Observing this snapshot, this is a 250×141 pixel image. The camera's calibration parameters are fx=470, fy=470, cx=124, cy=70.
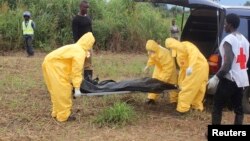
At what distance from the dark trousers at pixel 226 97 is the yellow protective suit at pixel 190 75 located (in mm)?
976

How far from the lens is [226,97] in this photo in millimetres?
5562

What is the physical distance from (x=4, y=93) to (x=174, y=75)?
118 inches

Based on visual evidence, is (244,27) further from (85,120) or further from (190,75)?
(85,120)

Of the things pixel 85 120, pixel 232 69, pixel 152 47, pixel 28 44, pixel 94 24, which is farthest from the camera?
pixel 94 24

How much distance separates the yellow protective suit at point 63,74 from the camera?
6.16 metres

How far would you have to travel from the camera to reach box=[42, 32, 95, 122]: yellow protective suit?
6160 mm

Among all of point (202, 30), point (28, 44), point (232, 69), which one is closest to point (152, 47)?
point (202, 30)

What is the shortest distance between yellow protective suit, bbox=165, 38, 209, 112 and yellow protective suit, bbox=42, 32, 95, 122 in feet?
4.75

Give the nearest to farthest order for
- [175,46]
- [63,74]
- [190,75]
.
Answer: [63,74] < [190,75] < [175,46]

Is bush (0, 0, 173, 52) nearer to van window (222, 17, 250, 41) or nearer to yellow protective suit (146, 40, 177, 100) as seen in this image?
yellow protective suit (146, 40, 177, 100)

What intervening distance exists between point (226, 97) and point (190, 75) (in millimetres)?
1137

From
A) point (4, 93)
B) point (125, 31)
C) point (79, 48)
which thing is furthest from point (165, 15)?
point (79, 48)

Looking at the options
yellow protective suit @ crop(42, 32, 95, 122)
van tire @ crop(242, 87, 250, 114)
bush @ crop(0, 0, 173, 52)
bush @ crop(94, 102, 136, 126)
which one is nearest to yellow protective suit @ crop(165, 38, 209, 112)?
van tire @ crop(242, 87, 250, 114)

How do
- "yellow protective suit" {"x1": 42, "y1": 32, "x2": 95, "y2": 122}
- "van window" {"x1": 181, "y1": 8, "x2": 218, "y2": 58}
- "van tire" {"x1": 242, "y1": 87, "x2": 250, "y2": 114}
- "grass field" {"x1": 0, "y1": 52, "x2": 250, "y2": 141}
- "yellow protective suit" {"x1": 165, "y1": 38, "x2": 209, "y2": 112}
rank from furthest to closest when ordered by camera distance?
"van window" {"x1": 181, "y1": 8, "x2": 218, "y2": 58}
"van tire" {"x1": 242, "y1": 87, "x2": 250, "y2": 114}
"yellow protective suit" {"x1": 165, "y1": 38, "x2": 209, "y2": 112}
"yellow protective suit" {"x1": 42, "y1": 32, "x2": 95, "y2": 122}
"grass field" {"x1": 0, "y1": 52, "x2": 250, "y2": 141}
